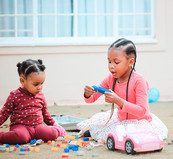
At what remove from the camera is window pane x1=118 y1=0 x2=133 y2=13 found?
6.66 metres

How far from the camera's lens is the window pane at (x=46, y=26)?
647 centimetres

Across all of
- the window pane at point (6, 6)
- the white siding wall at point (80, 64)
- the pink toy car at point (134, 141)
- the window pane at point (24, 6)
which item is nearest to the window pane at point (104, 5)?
the white siding wall at point (80, 64)

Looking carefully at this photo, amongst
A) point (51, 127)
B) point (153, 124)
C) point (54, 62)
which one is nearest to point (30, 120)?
point (51, 127)

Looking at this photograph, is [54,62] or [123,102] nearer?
[123,102]

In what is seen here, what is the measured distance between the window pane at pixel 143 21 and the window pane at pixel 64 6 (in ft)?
4.27

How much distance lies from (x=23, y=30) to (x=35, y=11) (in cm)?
41

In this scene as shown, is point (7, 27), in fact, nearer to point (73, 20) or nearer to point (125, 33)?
point (73, 20)

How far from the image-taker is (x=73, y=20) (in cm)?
657

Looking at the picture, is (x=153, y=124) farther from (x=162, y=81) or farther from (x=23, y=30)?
(x=23, y=30)

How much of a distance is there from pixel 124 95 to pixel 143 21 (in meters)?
4.30

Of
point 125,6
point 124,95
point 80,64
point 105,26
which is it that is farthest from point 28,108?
point 125,6

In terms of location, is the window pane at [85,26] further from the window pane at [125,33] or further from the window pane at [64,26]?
the window pane at [125,33]

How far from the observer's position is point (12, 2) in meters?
6.40

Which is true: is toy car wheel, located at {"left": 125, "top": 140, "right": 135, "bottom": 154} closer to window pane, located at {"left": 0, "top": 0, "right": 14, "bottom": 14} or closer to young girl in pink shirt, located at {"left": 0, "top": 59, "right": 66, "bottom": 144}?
young girl in pink shirt, located at {"left": 0, "top": 59, "right": 66, "bottom": 144}
